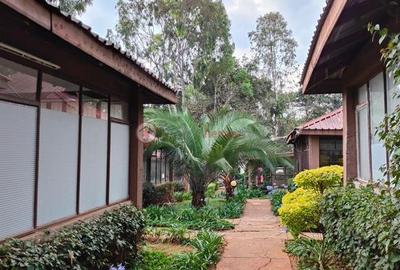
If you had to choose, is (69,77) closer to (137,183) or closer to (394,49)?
(137,183)

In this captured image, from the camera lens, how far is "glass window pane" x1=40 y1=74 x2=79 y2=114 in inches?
199

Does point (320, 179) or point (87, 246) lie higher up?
point (320, 179)

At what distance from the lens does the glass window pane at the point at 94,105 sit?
20.3 feet

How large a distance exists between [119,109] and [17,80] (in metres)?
3.16

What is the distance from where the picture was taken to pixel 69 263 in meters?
4.46

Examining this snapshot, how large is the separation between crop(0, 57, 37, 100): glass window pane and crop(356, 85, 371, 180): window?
5009 millimetres

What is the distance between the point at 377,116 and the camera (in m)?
6.20

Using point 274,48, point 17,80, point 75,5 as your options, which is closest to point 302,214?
point 17,80

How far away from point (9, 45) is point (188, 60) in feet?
83.2

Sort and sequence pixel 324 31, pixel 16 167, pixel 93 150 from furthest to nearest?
pixel 93 150 < pixel 324 31 < pixel 16 167

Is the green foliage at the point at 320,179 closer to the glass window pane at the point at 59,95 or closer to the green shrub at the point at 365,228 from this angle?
the green shrub at the point at 365,228

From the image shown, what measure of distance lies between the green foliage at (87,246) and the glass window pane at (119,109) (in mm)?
1586

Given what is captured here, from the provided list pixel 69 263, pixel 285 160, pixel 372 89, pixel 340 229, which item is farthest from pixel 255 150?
pixel 69 263

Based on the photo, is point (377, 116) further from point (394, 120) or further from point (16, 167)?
point (16, 167)
